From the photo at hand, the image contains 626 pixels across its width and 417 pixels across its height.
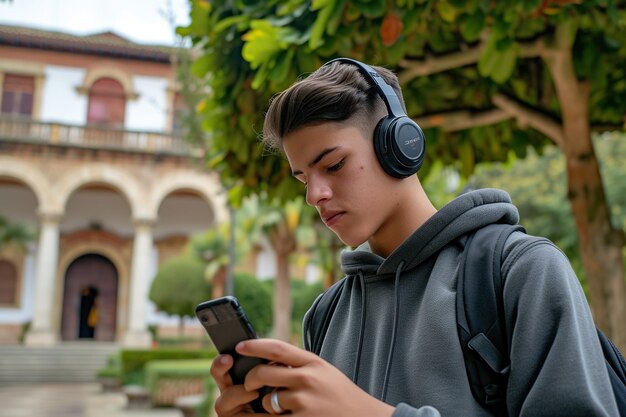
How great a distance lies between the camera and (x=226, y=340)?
1.27 m

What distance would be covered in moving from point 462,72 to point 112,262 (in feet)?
89.7

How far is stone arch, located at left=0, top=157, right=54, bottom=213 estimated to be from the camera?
26.9m

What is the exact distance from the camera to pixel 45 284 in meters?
26.8

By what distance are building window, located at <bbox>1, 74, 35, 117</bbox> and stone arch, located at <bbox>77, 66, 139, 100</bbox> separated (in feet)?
7.03

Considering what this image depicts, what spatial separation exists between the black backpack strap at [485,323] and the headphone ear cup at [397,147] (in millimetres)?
245

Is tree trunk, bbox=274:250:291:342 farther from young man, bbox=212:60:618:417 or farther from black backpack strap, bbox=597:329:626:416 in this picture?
black backpack strap, bbox=597:329:626:416

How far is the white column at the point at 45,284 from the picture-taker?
86.3 feet

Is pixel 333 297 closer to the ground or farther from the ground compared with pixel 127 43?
closer to the ground

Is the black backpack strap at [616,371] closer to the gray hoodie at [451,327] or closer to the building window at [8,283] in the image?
the gray hoodie at [451,327]

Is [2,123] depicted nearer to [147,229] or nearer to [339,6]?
[147,229]

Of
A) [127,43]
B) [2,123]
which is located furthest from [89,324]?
[127,43]

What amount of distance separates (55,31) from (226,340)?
31904mm

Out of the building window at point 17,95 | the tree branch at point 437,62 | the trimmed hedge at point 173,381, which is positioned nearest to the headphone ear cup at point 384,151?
the tree branch at point 437,62

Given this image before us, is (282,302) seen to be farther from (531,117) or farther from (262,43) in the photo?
(262,43)
